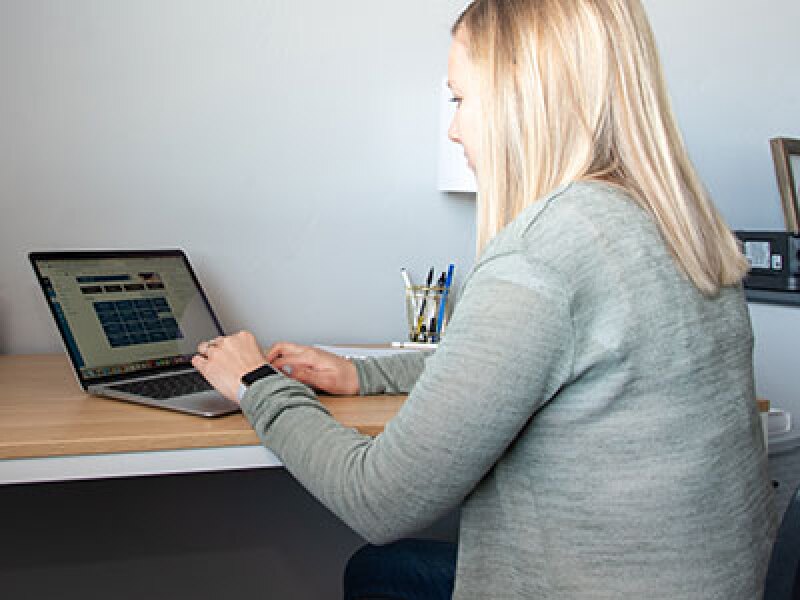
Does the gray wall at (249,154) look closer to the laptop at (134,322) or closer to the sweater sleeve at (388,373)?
the laptop at (134,322)

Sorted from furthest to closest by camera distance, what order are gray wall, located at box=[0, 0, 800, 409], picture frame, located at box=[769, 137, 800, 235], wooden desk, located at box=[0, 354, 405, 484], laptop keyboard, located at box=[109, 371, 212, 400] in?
picture frame, located at box=[769, 137, 800, 235], gray wall, located at box=[0, 0, 800, 409], laptop keyboard, located at box=[109, 371, 212, 400], wooden desk, located at box=[0, 354, 405, 484]

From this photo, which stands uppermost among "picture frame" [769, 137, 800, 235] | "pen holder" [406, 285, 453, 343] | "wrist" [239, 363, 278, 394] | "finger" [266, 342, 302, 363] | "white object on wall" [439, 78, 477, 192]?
"white object on wall" [439, 78, 477, 192]

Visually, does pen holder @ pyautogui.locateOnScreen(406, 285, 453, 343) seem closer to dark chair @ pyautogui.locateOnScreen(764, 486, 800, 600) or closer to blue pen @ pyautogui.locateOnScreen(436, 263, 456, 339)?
blue pen @ pyautogui.locateOnScreen(436, 263, 456, 339)

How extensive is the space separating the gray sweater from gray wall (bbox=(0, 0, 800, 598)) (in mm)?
924

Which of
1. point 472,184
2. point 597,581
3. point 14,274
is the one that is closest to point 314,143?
point 472,184

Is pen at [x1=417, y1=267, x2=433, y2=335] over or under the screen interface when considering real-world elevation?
under

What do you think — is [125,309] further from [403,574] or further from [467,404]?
[467,404]

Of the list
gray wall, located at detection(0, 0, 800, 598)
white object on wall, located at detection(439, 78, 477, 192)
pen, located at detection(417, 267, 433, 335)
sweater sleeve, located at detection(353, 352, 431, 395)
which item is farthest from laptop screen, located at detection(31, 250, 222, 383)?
white object on wall, located at detection(439, 78, 477, 192)

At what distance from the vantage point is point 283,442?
965mm

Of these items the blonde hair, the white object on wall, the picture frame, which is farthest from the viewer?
the picture frame

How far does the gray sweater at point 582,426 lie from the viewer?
759 millimetres

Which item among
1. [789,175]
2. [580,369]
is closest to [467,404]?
[580,369]

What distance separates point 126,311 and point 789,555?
992 mm

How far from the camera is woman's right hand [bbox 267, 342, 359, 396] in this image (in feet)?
4.21
